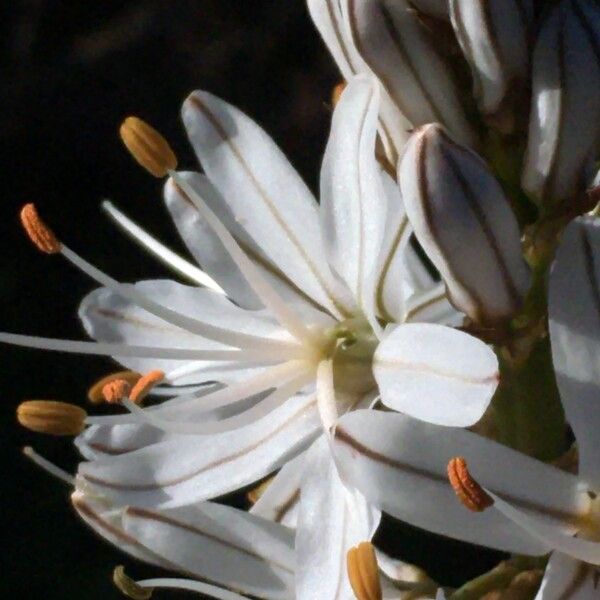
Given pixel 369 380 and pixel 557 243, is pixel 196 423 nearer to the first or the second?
pixel 369 380

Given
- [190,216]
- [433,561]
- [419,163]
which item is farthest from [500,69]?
[433,561]

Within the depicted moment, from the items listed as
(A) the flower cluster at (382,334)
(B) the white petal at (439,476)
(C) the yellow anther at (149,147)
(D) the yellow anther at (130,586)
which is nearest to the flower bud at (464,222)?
(A) the flower cluster at (382,334)

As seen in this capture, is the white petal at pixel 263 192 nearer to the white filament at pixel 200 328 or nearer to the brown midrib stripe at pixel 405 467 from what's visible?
the white filament at pixel 200 328

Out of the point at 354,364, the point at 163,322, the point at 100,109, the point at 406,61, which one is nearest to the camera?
the point at 406,61

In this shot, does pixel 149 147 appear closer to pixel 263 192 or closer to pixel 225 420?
pixel 263 192

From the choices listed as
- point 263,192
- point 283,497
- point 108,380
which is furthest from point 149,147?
point 283,497

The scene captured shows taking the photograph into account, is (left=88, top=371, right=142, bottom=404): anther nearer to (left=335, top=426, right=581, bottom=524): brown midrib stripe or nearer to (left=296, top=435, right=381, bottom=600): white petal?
(left=296, top=435, right=381, bottom=600): white petal
